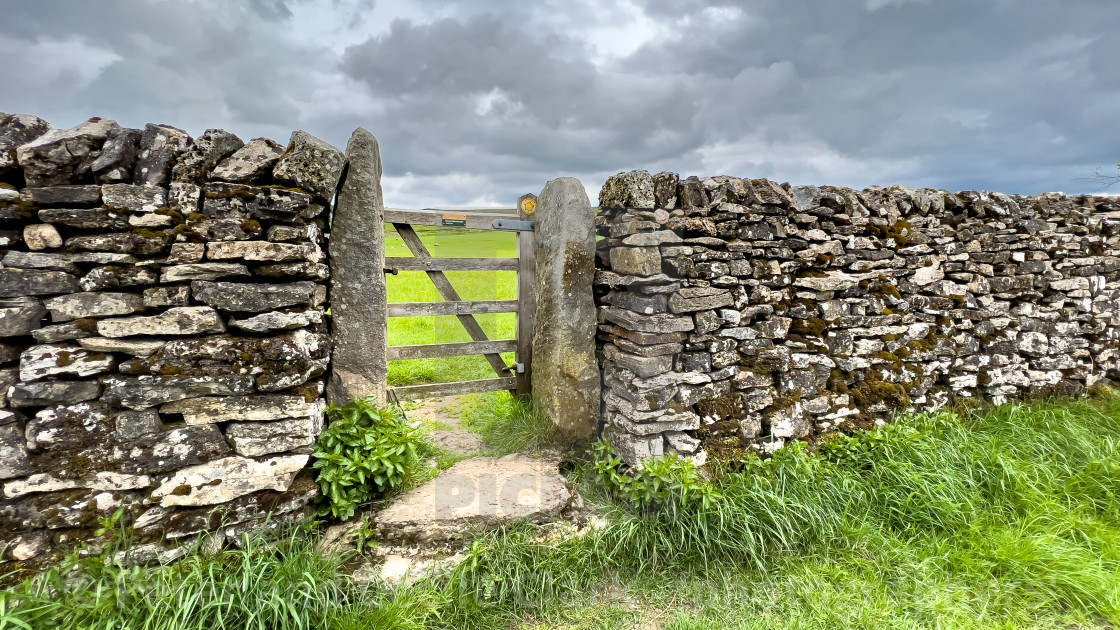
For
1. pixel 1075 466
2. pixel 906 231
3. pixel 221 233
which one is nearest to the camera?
pixel 221 233

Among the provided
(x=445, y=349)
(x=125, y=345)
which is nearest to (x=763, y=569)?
(x=445, y=349)

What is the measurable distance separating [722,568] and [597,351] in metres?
1.87

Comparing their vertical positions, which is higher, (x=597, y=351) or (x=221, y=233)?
(x=221, y=233)

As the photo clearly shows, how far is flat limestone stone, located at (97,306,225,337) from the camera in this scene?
2.71m

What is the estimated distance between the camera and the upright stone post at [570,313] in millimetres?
4047

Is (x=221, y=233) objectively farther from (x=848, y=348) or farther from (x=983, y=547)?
(x=983, y=547)

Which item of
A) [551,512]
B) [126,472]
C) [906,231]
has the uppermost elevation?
[906,231]

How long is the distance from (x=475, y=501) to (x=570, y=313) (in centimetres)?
163

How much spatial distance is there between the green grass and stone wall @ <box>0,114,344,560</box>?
0.38 metres

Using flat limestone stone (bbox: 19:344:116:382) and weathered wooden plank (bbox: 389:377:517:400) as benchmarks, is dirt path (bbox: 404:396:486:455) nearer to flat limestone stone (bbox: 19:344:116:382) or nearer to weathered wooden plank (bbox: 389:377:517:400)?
weathered wooden plank (bbox: 389:377:517:400)

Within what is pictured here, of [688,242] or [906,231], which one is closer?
[688,242]

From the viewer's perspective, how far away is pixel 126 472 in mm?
2744

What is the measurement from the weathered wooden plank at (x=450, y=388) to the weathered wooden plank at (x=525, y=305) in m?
0.13

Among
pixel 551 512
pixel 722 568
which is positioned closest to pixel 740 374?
pixel 722 568
